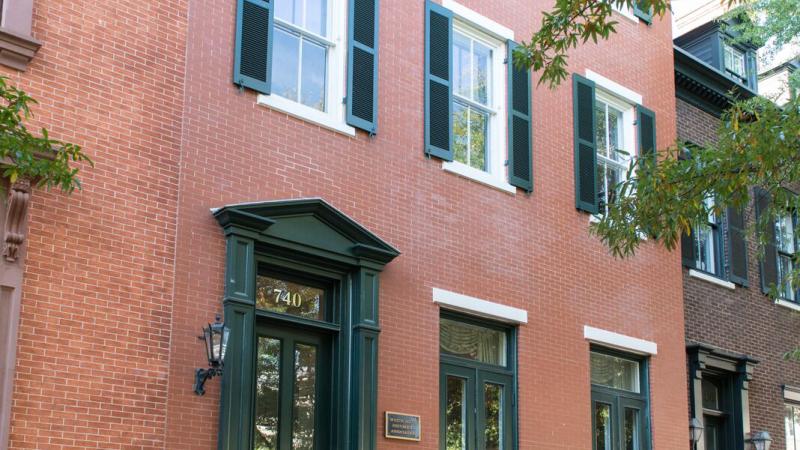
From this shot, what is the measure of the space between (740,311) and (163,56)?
10.8m

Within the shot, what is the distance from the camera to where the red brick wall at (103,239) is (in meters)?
8.69

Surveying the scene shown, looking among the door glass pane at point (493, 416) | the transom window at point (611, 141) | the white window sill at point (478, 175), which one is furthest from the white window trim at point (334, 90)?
the transom window at point (611, 141)

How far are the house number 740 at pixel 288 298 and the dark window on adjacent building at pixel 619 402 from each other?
189 inches

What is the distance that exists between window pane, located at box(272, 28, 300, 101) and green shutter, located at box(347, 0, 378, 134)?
0.59 m

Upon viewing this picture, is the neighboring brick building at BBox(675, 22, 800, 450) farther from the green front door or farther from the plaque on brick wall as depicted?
the green front door

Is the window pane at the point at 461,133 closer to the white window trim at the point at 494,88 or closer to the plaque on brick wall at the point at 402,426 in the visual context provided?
the white window trim at the point at 494,88

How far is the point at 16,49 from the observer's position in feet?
29.2

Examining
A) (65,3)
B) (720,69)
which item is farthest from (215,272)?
(720,69)

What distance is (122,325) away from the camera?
9.22 m

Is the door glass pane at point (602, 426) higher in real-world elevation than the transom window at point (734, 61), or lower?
lower

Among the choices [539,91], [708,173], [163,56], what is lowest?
[708,173]

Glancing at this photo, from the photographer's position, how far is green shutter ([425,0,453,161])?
491 inches

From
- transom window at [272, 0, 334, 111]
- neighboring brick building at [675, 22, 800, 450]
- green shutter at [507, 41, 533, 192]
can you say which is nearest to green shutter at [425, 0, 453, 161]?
green shutter at [507, 41, 533, 192]

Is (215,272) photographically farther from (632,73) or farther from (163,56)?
(632,73)
